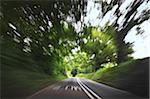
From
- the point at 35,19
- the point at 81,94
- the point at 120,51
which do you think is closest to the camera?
the point at 35,19

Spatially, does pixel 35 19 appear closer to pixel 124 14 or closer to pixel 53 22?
pixel 53 22

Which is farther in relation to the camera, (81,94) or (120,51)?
(120,51)

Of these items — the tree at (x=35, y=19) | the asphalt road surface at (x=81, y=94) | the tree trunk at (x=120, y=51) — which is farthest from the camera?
the tree trunk at (x=120, y=51)

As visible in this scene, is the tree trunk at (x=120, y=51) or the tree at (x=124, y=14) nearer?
the tree at (x=124, y=14)

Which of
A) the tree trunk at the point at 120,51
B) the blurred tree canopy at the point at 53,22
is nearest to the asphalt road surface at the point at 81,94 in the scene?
the blurred tree canopy at the point at 53,22

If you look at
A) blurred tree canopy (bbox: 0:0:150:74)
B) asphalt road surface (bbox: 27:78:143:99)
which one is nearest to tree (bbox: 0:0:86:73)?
blurred tree canopy (bbox: 0:0:150:74)

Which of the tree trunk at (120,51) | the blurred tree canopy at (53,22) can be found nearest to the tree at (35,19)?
the blurred tree canopy at (53,22)

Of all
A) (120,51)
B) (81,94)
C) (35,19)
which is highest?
(35,19)

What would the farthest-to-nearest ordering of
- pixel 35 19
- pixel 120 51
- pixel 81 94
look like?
pixel 120 51, pixel 81 94, pixel 35 19

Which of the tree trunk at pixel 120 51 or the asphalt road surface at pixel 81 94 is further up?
the tree trunk at pixel 120 51

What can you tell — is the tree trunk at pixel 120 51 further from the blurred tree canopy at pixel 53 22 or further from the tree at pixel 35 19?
the tree at pixel 35 19

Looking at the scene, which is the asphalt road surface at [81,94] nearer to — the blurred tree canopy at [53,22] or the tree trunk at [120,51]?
the blurred tree canopy at [53,22]

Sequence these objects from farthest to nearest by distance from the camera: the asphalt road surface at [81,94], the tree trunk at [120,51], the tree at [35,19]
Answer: the tree trunk at [120,51] → the asphalt road surface at [81,94] → the tree at [35,19]

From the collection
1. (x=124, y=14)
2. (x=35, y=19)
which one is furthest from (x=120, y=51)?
(x=35, y=19)
